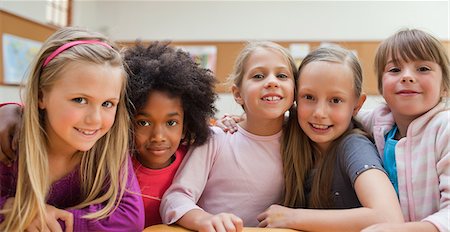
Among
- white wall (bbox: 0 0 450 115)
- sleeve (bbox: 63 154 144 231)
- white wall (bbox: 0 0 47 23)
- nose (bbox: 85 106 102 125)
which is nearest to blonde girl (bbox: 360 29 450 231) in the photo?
sleeve (bbox: 63 154 144 231)

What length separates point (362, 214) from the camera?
3.41ft

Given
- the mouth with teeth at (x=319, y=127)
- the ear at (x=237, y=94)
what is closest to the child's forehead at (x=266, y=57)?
the ear at (x=237, y=94)

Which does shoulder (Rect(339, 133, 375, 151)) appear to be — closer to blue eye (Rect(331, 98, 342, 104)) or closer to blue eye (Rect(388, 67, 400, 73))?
blue eye (Rect(331, 98, 342, 104))

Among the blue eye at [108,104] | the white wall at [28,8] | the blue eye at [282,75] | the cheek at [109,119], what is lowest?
the cheek at [109,119]

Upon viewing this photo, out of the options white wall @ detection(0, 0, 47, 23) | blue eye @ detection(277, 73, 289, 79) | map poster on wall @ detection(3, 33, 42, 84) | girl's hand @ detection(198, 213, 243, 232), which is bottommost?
girl's hand @ detection(198, 213, 243, 232)

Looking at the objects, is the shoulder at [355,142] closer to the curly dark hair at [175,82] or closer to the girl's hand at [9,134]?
the curly dark hair at [175,82]

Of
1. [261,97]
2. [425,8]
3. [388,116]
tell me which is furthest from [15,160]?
[425,8]

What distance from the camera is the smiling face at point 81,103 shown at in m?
1.03

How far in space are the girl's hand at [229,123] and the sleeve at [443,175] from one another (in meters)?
0.64

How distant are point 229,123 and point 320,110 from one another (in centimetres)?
36

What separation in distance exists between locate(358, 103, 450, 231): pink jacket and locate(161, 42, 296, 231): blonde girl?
37 cm

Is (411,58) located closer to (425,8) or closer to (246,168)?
(246,168)

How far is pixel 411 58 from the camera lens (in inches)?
50.0

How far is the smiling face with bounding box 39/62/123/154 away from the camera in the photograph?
1033 mm
